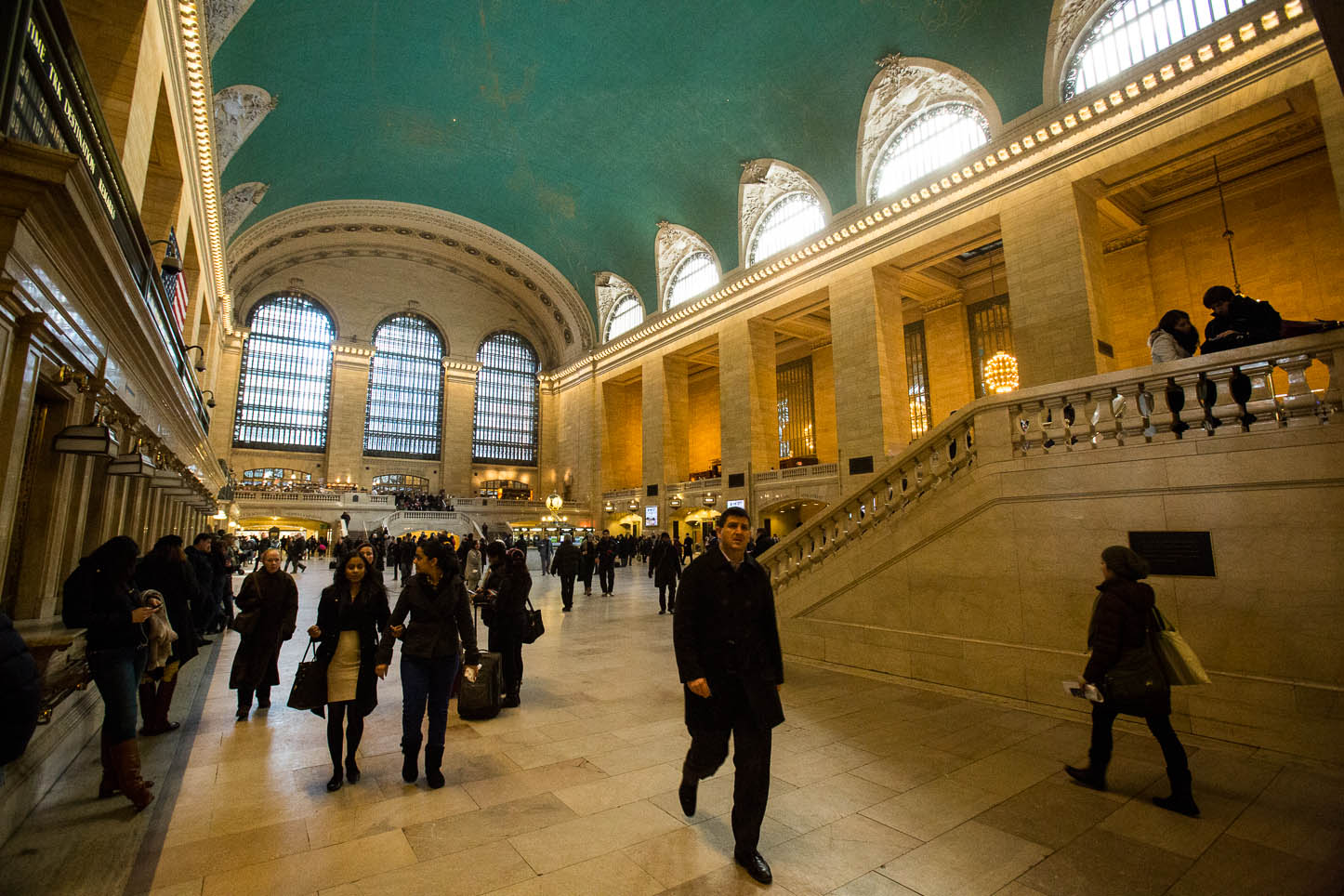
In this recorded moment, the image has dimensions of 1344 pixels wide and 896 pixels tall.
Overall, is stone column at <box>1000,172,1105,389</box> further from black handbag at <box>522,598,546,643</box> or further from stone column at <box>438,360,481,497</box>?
stone column at <box>438,360,481,497</box>

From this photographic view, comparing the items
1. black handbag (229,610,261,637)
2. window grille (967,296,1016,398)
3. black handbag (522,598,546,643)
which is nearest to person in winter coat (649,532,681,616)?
black handbag (522,598,546,643)

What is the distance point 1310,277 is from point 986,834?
52.0ft

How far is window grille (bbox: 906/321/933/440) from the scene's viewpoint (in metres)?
19.5

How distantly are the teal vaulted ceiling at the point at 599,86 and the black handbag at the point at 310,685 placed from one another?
15808mm

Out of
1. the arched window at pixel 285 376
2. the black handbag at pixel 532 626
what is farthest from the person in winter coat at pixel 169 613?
the arched window at pixel 285 376

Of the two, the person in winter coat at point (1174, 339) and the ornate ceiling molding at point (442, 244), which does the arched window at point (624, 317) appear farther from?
the person in winter coat at point (1174, 339)

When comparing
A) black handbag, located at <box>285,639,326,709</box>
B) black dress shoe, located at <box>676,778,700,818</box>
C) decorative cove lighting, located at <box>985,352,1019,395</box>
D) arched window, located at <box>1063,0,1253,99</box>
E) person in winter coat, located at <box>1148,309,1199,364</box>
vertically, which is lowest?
black dress shoe, located at <box>676,778,700,818</box>

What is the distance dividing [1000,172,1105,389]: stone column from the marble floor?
10.1 metres

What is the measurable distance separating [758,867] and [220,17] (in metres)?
15.6

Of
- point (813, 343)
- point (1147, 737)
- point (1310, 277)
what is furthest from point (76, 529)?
point (813, 343)

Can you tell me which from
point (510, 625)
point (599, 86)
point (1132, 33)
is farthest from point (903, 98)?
point (510, 625)

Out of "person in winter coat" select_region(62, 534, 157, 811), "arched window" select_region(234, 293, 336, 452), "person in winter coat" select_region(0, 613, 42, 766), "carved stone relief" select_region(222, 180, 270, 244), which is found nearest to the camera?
"person in winter coat" select_region(0, 613, 42, 766)

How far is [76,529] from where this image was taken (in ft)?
15.5

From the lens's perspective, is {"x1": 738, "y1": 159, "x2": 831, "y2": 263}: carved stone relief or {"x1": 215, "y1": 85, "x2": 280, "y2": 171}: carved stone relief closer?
{"x1": 215, "y1": 85, "x2": 280, "y2": 171}: carved stone relief
